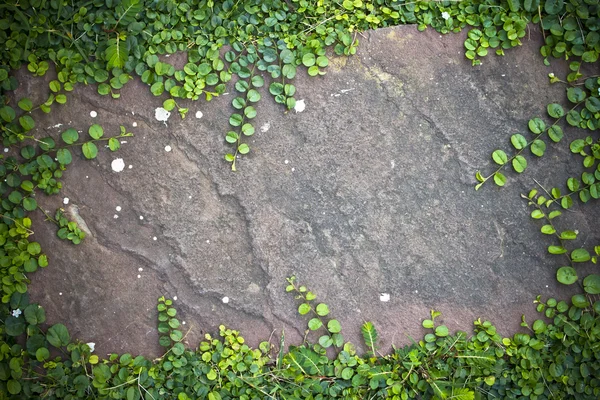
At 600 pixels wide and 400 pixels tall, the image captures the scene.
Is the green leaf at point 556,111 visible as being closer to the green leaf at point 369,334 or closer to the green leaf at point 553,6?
the green leaf at point 553,6

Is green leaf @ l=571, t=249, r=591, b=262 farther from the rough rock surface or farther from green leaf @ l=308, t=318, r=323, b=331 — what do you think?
green leaf @ l=308, t=318, r=323, b=331

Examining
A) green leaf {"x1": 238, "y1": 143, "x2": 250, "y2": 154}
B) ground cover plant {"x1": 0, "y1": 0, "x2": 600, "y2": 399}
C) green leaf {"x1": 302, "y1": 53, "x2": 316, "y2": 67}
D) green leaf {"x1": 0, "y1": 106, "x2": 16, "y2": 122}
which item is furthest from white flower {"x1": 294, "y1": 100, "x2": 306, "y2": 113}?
green leaf {"x1": 0, "y1": 106, "x2": 16, "y2": 122}

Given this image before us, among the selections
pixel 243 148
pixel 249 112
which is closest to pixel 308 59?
pixel 249 112

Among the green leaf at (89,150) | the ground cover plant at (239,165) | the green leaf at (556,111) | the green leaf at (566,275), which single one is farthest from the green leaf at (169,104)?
the green leaf at (566,275)

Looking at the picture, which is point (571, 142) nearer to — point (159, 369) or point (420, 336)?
point (420, 336)

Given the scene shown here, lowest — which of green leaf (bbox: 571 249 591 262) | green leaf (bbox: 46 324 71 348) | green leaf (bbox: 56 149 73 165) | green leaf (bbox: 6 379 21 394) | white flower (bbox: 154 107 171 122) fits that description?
green leaf (bbox: 6 379 21 394)
